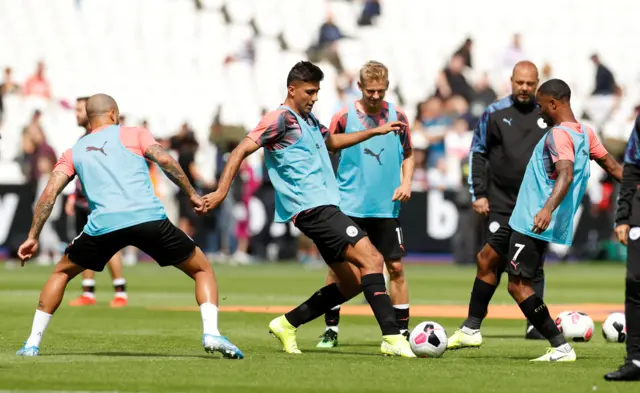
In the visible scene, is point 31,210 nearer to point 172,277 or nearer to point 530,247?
point 172,277

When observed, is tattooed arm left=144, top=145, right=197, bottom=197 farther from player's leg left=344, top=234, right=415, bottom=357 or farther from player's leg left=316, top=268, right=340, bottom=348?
player's leg left=316, top=268, right=340, bottom=348

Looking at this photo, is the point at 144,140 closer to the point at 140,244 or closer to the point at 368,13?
the point at 140,244

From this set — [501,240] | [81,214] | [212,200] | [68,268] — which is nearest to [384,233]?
[501,240]

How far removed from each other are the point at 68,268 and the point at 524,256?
12.0 ft

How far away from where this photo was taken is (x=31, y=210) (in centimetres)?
2916

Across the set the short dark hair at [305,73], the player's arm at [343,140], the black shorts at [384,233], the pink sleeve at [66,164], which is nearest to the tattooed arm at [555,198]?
the player's arm at [343,140]

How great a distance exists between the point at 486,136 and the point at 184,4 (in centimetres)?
2435

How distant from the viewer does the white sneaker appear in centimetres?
1133

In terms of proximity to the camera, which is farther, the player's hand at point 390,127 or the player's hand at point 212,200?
the player's hand at point 390,127

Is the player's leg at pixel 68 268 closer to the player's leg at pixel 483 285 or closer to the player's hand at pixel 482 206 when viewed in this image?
the player's leg at pixel 483 285

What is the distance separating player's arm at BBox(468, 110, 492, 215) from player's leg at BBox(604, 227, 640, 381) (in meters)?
4.04

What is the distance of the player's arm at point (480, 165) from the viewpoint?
44.8ft

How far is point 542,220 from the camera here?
36.2ft

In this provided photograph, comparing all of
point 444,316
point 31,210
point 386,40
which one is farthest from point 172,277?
point 386,40
